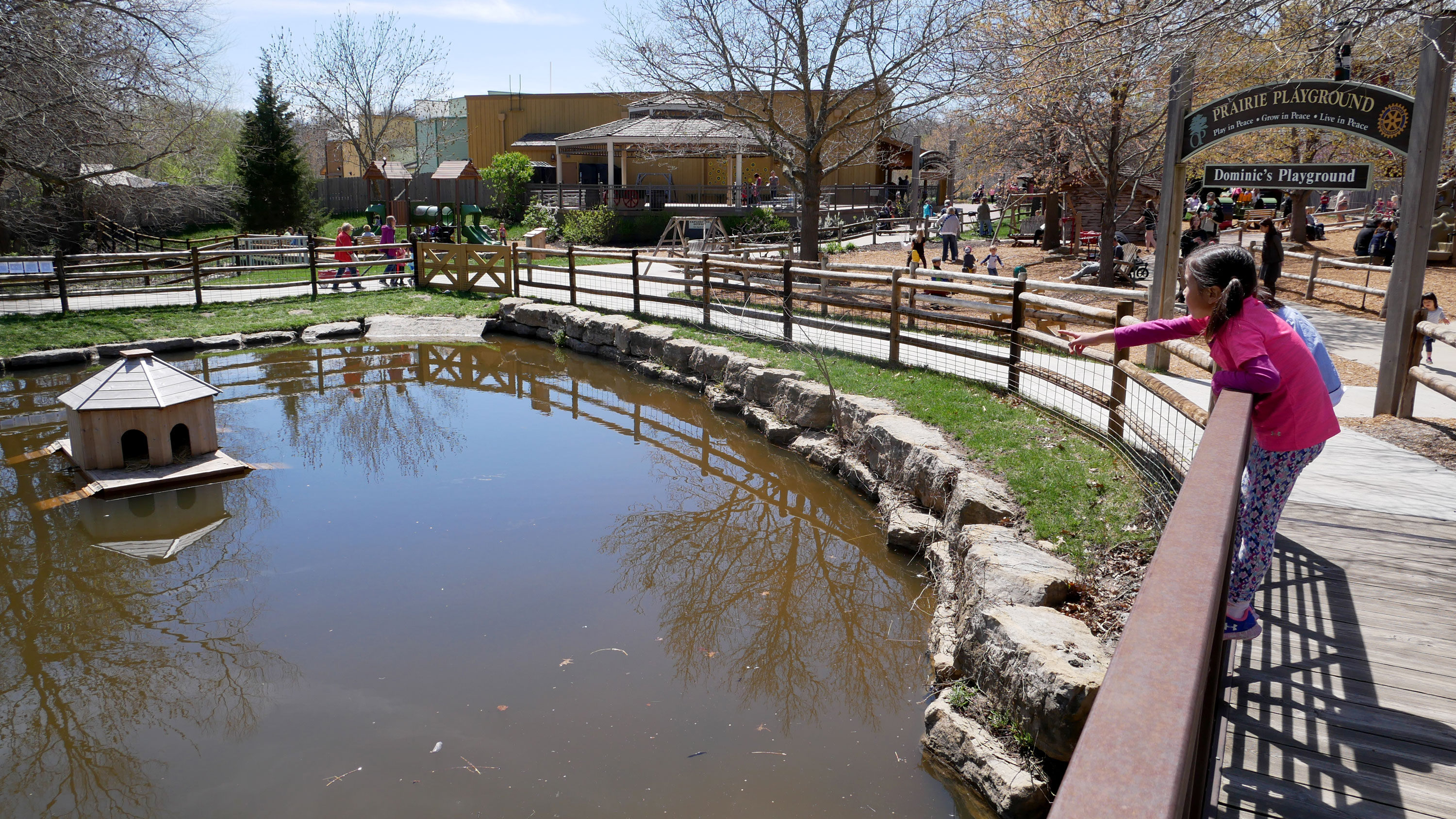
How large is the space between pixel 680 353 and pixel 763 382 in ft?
7.22

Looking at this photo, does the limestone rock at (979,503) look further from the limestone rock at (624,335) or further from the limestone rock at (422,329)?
the limestone rock at (422,329)

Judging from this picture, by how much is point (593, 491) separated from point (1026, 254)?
65.1 feet

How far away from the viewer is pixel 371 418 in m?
10.2

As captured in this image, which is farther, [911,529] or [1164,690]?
[911,529]

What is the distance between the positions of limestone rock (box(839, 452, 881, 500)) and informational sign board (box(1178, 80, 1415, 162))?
4.16 metres

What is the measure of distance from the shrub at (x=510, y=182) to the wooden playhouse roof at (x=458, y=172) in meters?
3.78

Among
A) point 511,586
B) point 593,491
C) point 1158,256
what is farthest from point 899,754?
point 1158,256

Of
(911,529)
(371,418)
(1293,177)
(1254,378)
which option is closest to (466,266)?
(371,418)

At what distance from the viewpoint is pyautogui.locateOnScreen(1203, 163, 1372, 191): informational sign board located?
6.97 m

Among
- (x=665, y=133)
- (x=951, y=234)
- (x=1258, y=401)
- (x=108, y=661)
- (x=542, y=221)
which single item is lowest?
(x=108, y=661)

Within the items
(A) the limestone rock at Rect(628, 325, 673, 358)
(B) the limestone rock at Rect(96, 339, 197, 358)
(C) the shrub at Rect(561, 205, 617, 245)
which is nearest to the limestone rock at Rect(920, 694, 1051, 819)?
(A) the limestone rock at Rect(628, 325, 673, 358)

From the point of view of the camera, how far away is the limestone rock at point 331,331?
47.0 feet

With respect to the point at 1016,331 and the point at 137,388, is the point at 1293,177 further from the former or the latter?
the point at 137,388

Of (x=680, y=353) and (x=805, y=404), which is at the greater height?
(x=680, y=353)
